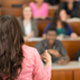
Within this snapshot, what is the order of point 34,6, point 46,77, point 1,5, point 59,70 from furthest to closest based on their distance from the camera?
point 1,5
point 34,6
point 59,70
point 46,77

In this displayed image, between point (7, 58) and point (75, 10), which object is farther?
point (75, 10)

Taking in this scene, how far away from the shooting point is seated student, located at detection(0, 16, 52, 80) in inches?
43.9

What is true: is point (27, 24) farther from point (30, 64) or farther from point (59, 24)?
point (30, 64)

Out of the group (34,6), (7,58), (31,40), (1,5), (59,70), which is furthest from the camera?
(1,5)

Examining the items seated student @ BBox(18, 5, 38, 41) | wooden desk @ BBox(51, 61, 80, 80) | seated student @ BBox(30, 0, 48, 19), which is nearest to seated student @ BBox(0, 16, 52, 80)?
wooden desk @ BBox(51, 61, 80, 80)

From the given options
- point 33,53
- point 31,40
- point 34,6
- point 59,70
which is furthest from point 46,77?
point 34,6

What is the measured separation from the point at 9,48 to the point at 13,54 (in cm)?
4

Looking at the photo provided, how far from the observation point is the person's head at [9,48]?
1114 mm

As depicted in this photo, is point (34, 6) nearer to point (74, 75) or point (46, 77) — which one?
point (74, 75)

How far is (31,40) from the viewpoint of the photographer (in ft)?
11.3

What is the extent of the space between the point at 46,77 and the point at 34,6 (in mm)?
3788

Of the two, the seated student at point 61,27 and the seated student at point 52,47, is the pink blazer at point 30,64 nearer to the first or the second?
the seated student at point 52,47

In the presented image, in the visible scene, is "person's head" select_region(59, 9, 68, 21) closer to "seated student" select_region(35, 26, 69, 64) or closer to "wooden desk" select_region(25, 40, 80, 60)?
"wooden desk" select_region(25, 40, 80, 60)

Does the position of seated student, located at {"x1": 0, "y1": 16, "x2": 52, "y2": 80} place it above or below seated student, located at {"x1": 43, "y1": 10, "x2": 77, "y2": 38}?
above
